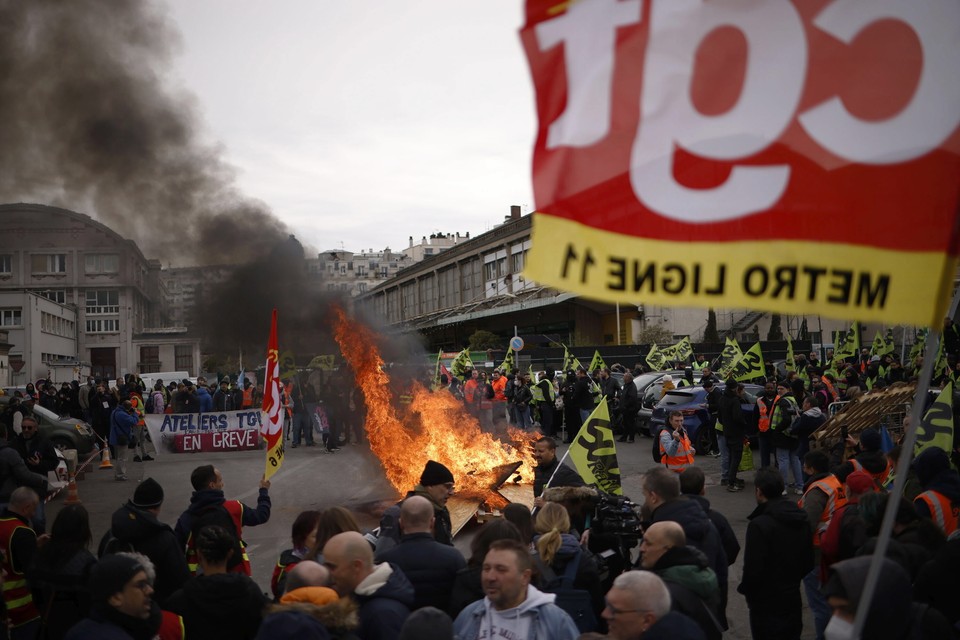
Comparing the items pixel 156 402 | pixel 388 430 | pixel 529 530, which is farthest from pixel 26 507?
pixel 156 402

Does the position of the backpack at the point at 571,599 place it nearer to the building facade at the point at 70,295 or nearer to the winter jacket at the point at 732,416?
the winter jacket at the point at 732,416

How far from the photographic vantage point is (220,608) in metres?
4.19

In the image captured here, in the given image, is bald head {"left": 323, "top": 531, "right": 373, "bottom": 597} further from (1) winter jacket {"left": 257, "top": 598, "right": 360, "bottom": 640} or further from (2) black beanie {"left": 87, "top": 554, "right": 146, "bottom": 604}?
(2) black beanie {"left": 87, "top": 554, "right": 146, "bottom": 604}

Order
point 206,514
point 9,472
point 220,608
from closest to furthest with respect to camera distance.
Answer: point 220,608, point 206,514, point 9,472

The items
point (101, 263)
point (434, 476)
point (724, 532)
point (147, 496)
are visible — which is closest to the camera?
point (147, 496)

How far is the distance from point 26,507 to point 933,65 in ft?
19.6

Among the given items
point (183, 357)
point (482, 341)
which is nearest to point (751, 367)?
point (482, 341)

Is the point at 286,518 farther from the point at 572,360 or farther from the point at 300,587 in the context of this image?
the point at 572,360

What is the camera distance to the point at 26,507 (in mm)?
5883

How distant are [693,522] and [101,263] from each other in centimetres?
2033

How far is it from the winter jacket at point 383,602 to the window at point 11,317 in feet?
149

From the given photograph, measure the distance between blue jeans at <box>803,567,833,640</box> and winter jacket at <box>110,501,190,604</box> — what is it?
433 cm

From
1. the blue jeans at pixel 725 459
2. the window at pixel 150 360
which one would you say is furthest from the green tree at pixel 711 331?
the window at pixel 150 360

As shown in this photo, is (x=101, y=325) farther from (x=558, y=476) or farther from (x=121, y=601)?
(x=121, y=601)
